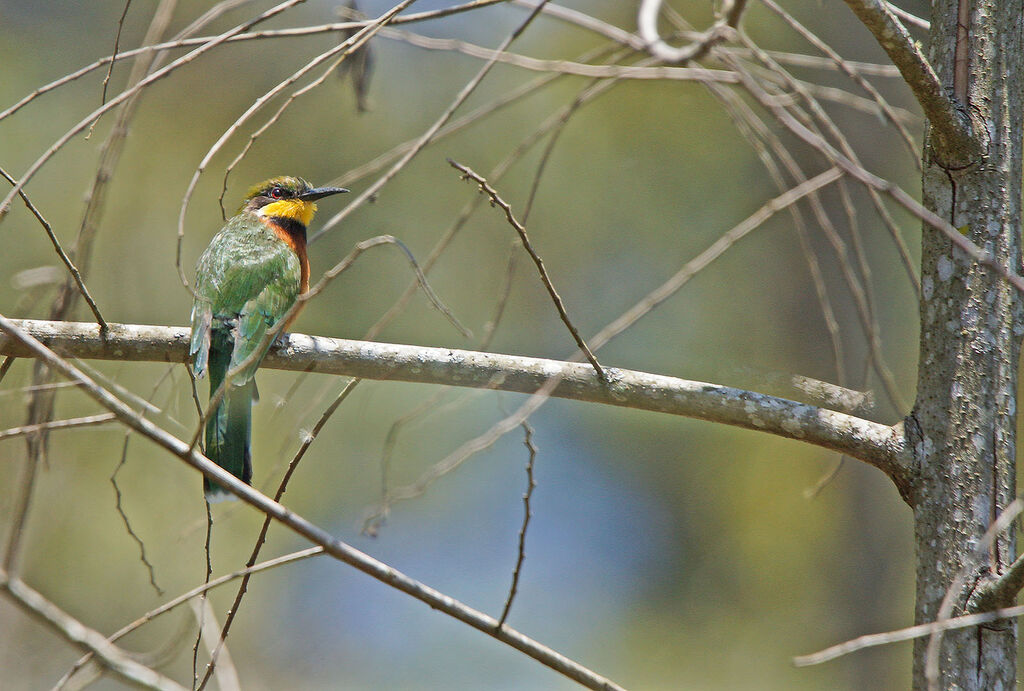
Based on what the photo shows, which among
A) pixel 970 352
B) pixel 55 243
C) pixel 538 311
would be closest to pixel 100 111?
pixel 55 243

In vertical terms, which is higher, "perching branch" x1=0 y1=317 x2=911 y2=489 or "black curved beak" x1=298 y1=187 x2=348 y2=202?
"black curved beak" x1=298 y1=187 x2=348 y2=202

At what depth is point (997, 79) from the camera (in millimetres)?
1725

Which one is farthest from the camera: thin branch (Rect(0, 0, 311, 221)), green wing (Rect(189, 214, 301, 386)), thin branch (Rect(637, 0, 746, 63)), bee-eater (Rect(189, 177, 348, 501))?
green wing (Rect(189, 214, 301, 386))

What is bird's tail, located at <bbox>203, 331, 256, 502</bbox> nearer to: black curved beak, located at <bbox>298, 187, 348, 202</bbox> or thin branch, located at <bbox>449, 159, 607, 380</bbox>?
black curved beak, located at <bbox>298, 187, 348, 202</bbox>

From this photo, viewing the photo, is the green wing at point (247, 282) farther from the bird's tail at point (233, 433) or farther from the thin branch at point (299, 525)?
the thin branch at point (299, 525)

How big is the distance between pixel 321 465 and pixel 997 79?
5884mm

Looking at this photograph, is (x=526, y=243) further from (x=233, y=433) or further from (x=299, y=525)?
(x=233, y=433)

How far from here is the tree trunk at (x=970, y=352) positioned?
1618 millimetres

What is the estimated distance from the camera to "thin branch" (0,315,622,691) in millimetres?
1102

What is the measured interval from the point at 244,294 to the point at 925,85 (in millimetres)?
2305

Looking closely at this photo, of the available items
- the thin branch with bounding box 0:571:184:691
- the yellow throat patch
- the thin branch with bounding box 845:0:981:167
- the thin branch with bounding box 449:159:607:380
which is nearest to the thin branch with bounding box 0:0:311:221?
the thin branch with bounding box 449:159:607:380

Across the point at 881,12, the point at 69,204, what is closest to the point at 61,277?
the point at 881,12

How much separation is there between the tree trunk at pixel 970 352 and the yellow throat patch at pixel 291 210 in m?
2.84

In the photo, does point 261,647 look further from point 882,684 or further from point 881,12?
point 881,12
